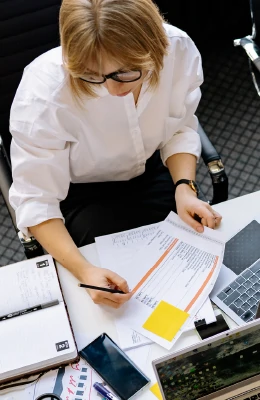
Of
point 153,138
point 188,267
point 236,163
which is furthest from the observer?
point 236,163

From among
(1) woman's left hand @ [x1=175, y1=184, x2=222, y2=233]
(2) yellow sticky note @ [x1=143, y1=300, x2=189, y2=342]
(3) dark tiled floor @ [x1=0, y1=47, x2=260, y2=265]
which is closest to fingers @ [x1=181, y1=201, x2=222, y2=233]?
(1) woman's left hand @ [x1=175, y1=184, x2=222, y2=233]

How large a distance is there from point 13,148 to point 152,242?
15.4 inches

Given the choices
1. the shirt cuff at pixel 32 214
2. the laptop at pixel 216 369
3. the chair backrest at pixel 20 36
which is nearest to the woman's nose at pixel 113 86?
the shirt cuff at pixel 32 214

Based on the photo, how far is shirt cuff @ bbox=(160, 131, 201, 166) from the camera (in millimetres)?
1547

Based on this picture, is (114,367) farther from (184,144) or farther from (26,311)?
(184,144)

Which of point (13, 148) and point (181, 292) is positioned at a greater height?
point (13, 148)

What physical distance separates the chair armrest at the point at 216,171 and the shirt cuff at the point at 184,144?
2 cm

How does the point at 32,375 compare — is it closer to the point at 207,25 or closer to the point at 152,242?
the point at 152,242

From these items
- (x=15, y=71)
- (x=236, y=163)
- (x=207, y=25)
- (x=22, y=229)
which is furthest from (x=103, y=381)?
(x=207, y=25)

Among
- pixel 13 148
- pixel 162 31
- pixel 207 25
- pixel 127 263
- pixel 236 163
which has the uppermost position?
pixel 162 31

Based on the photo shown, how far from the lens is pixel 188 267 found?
52.2 inches

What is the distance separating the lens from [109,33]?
1.14 m

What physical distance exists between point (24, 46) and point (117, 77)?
0.48 m

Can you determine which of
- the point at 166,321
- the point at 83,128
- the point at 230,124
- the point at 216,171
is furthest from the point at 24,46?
the point at 230,124
